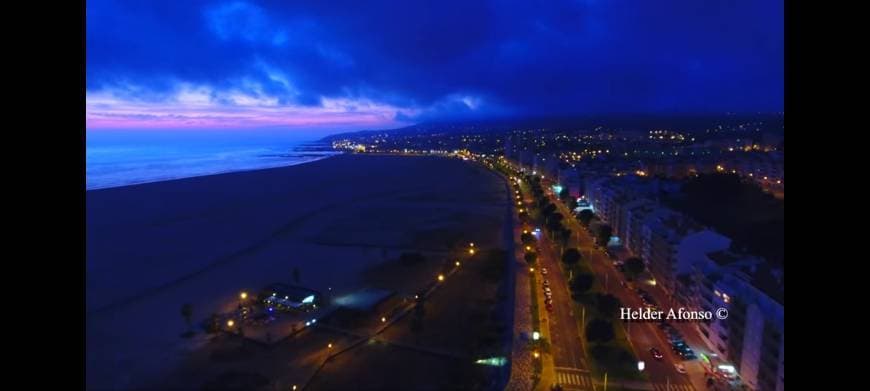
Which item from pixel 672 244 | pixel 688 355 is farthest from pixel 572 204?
pixel 688 355

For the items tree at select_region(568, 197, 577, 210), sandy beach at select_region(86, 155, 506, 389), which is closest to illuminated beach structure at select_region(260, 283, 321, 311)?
sandy beach at select_region(86, 155, 506, 389)

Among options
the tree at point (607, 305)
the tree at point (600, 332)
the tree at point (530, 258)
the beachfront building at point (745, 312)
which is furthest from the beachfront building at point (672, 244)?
the tree at point (600, 332)

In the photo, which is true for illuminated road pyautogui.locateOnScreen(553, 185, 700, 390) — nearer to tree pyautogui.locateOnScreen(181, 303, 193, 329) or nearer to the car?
the car

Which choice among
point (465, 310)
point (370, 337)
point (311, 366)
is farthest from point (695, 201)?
point (311, 366)

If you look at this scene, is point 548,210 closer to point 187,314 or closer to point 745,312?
point 745,312

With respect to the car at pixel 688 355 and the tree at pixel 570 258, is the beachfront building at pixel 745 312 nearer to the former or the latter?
the car at pixel 688 355

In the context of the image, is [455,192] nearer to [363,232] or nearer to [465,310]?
[363,232]
